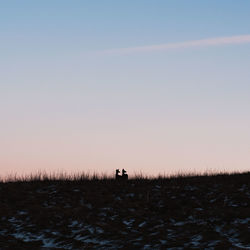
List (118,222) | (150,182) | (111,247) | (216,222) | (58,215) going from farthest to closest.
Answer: (150,182) < (58,215) < (118,222) < (216,222) < (111,247)

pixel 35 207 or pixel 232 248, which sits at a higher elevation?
pixel 35 207

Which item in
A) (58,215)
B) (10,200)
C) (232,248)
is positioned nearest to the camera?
(232,248)

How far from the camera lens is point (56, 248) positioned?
15453mm

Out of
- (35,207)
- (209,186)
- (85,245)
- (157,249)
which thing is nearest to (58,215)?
(35,207)

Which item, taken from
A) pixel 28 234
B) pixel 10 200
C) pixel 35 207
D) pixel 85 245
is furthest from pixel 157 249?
pixel 10 200

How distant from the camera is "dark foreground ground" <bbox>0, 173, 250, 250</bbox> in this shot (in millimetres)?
15266

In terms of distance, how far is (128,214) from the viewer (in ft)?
61.7

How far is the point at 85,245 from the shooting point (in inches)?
603

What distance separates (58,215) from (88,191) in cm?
372

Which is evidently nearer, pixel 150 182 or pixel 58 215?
pixel 58 215

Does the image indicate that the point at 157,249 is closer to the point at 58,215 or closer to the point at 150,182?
the point at 58,215

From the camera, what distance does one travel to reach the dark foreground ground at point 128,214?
15266mm

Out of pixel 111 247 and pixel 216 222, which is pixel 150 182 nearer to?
pixel 216 222

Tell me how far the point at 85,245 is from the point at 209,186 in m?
9.17
